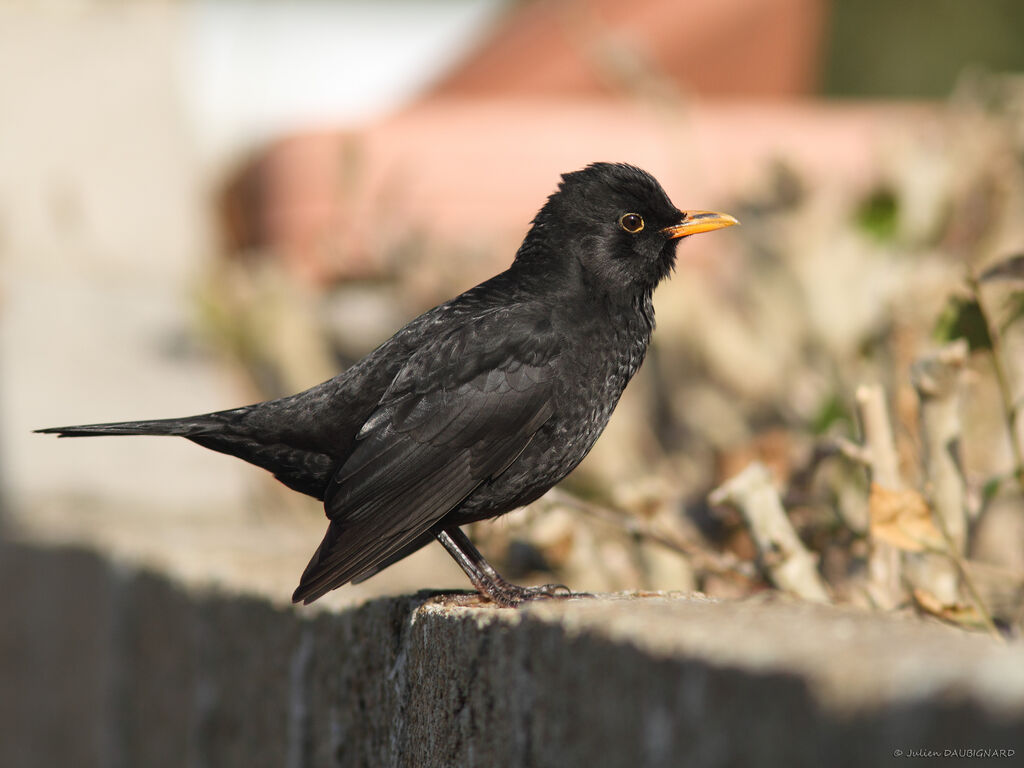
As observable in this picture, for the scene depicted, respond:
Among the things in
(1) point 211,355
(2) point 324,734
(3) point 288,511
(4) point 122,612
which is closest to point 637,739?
(2) point 324,734

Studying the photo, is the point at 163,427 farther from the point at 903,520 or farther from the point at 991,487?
the point at 991,487

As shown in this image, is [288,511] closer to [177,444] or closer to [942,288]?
[177,444]

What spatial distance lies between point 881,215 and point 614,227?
2.15m

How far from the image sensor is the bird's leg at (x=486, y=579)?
8.68 ft

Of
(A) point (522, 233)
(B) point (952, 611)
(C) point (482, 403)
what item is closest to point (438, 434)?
(C) point (482, 403)

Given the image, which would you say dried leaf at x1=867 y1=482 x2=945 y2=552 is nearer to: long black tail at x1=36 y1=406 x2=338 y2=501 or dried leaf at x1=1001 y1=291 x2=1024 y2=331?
dried leaf at x1=1001 y1=291 x2=1024 y2=331

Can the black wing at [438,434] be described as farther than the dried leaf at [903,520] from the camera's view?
Yes

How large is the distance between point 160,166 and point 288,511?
3561 mm

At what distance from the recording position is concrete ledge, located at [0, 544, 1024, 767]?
1.27m

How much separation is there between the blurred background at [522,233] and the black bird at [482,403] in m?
0.31

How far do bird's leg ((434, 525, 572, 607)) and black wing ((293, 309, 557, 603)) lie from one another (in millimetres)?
174

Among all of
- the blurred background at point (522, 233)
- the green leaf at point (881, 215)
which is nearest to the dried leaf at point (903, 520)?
the blurred background at point (522, 233)

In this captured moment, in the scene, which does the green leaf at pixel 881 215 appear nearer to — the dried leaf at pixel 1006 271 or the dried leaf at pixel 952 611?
A: the dried leaf at pixel 1006 271

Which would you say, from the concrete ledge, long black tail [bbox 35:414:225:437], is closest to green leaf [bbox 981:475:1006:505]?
the concrete ledge
